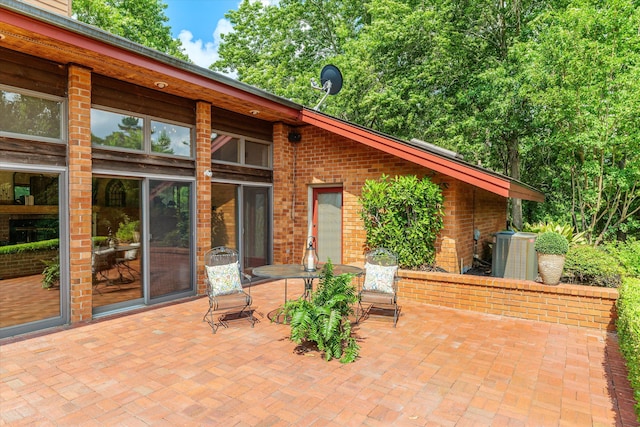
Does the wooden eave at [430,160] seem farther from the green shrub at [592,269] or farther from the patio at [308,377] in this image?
the patio at [308,377]

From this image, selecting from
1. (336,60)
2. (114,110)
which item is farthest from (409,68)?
(114,110)

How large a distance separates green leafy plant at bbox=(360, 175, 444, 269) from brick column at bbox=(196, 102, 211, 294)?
3.21 m

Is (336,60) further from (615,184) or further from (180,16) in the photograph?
(180,16)

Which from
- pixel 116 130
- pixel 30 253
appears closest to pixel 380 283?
pixel 116 130

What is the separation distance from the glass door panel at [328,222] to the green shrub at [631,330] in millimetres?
5294

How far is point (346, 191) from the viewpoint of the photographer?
8422 millimetres

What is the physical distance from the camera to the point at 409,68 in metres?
14.9

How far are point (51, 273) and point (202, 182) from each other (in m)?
2.83

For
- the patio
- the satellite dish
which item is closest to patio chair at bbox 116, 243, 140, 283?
the patio

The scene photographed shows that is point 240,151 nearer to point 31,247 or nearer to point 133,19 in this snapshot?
point 31,247

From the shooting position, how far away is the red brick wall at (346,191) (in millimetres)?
7238

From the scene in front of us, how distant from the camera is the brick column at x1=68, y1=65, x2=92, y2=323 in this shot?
202 inches

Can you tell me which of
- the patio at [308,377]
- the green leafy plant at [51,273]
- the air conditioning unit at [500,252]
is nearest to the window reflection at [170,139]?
the green leafy plant at [51,273]

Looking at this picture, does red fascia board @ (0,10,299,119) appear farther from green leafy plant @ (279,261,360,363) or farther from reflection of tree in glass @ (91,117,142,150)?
green leafy plant @ (279,261,360,363)
